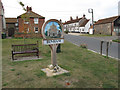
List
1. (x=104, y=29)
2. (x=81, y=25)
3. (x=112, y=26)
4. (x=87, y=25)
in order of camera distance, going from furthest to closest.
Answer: (x=81, y=25)
(x=87, y=25)
(x=104, y=29)
(x=112, y=26)

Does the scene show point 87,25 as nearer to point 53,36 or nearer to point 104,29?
point 104,29

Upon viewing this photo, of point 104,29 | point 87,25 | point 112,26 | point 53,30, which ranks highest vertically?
point 87,25

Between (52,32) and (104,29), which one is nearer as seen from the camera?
(52,32)

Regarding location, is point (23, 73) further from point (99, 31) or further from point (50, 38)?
point (99, 31)

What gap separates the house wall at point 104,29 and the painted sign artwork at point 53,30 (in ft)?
121

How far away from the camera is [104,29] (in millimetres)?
42312

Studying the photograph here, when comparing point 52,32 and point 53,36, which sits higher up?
point 52,32

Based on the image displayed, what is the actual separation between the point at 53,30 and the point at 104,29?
39876mm

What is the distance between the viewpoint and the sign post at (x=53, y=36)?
589 cm

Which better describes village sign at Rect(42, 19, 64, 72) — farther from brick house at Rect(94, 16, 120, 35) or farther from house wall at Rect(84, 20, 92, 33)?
house wall at Rect(84, 20, 92, 33)

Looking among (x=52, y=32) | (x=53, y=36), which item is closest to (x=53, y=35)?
(x=53, y=36)

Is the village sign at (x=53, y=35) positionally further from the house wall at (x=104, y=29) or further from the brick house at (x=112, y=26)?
the house wall at (x=104, y=29)

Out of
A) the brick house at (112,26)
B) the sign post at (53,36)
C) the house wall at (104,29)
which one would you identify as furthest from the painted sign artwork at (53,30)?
the house wall at (104,29)

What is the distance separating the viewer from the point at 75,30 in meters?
66.7
